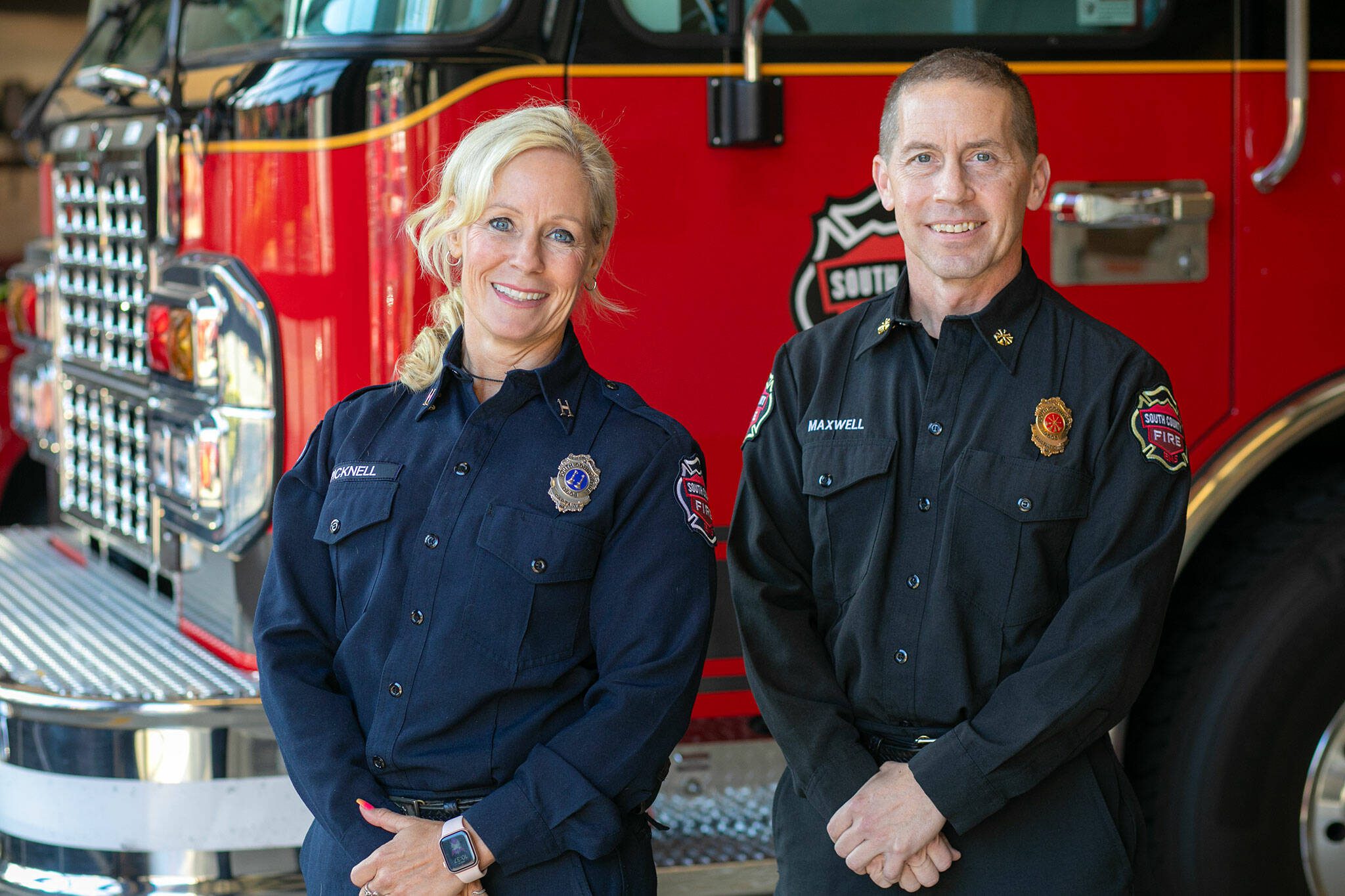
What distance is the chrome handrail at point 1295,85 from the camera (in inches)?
100

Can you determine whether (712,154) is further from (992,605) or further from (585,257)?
(992,605)

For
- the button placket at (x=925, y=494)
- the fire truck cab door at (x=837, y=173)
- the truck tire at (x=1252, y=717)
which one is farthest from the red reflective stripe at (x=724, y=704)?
the button placket at (x=925, y=494)

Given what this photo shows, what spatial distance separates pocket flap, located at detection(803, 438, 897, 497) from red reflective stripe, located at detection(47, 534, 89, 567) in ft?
7.97

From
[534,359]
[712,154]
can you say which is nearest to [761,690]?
[534,359]

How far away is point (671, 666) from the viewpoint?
1646 millimetres

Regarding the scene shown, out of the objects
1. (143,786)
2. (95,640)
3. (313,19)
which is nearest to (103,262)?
(95,640)

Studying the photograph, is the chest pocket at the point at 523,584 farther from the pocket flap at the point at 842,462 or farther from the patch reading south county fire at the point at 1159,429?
the patch reading south county fire at the point at 1159,429

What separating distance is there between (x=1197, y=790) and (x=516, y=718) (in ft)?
4.97

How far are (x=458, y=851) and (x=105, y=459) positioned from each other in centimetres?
210

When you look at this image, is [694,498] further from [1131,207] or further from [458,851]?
[1131,207]

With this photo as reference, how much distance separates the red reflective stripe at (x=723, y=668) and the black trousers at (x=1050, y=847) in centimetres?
80

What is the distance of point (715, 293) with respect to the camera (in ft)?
8.07

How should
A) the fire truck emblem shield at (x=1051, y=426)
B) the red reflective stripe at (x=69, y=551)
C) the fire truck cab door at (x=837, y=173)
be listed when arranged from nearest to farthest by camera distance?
the fire truck emblem shield at (x=1051, y=426), the fire truck cab door at (x=837, y=173), the red reflective stripe at (x=69, y=551)

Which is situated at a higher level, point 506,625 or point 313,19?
point 313,19
